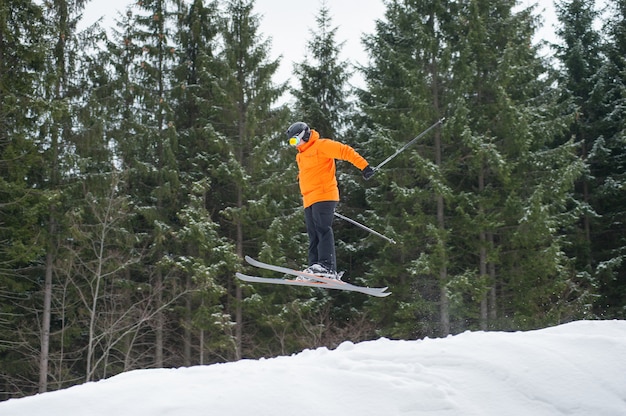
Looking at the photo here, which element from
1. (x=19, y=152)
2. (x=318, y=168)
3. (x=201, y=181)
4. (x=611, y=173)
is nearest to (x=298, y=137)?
(x=318, y=168)

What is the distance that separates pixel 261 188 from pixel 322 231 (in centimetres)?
1264

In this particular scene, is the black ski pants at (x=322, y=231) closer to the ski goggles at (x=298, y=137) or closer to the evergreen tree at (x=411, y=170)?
the ski goggles at (x=298, y=137)

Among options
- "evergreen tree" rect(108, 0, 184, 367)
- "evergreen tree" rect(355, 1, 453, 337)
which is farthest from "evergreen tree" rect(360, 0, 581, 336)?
"evergreen tree" rect(108, 0, 184, 367)

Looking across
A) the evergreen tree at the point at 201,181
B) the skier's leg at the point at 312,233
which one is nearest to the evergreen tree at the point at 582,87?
the evergreen tree at the point at 201,181

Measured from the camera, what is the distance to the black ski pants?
303 inches

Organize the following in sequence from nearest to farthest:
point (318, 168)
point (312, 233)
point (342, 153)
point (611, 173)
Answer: point (342, 153) → point (318, 168) → point (312, 233) → point (611, 173)

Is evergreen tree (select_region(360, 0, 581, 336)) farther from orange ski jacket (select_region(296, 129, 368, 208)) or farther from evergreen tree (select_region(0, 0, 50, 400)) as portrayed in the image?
orange ski jacket (select_region(296, 129, 368, 208))

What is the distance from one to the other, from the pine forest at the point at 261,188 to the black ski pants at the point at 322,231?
1035cm

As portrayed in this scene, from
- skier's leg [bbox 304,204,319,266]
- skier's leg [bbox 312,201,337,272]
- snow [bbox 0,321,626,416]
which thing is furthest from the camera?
skier's leg [bbox 304,204,319,266]

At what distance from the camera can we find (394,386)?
13.5 ft

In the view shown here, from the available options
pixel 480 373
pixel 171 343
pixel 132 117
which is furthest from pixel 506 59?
pixel 480 373

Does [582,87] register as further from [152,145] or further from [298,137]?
[298,137]

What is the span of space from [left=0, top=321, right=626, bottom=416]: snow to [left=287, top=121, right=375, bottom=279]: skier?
2866 millimetres

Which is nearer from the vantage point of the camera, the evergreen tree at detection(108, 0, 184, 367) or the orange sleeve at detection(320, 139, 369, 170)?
the orange sleeve at detection(320, 139, 369, 170)
